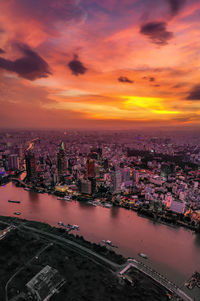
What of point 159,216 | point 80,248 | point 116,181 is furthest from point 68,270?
point 116,181

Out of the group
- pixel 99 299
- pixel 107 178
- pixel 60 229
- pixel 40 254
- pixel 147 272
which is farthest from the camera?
pixel 107 178

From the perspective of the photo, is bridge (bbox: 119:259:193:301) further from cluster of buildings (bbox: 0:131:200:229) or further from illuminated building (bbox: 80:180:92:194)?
illuminated building (bbox: 80:180:92:194)

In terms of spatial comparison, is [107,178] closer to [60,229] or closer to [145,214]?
[145,214]

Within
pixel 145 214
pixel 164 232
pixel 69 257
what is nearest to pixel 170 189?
pixel 145 214

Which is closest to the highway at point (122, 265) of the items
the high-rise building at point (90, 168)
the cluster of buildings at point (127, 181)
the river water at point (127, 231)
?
the river water at point (127, 231)

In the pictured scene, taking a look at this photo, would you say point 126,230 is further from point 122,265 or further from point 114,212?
point 122,265

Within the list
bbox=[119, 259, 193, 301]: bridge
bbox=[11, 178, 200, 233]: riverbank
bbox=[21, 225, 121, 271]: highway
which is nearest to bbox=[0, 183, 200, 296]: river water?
bbox=[11, 178, 200, 233]: riverbank
